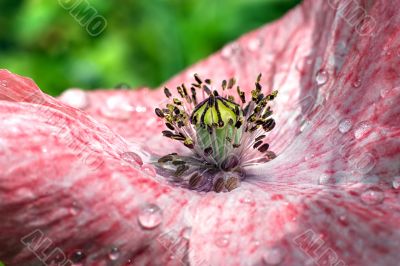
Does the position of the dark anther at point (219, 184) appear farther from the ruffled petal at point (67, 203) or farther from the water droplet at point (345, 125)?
the water droplet at point (345, 125)

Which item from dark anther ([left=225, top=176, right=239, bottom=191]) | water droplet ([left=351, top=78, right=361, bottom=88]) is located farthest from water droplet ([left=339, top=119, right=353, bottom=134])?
dark anther ([left=225, top=176, right=239, bottom=191])

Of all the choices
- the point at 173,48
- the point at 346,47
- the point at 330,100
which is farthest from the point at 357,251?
the point at 173,48

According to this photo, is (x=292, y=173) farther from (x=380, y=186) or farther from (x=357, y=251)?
(x=357, y=251)

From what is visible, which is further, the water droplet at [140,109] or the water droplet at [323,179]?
the water droplet at [140,109]

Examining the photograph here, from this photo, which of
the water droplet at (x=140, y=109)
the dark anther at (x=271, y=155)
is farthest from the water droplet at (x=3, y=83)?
the dark anther at (x=271, y=155)

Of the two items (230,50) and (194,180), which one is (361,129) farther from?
(230,50)

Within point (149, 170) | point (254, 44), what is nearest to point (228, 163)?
point (149, 170)

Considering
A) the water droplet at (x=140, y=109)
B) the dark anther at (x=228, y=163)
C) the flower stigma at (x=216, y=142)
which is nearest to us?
the flower stigma at (x=216, y=142)
